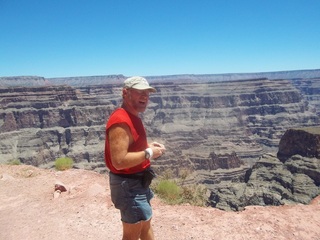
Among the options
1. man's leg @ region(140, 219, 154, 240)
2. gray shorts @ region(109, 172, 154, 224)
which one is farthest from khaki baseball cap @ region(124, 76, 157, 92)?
man's leg @ region(140, 219, 154, 240)

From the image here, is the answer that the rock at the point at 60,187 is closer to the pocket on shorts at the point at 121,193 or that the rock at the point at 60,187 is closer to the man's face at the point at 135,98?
the pocket on shorts at the point at 121,193

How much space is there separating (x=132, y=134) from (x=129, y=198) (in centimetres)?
80

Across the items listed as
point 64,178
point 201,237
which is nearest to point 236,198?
point 64,178

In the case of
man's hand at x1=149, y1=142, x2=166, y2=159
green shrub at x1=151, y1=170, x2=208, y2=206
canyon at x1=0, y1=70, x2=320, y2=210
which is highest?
man's hand at x1=149, y1=142, x2=166, y2=159

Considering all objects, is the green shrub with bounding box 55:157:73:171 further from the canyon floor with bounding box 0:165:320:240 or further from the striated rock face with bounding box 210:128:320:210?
the striated rock face with bounding box 210:128:320:210

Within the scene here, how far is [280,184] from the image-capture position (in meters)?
45.9

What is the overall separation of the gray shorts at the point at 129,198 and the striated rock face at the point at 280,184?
1327 inches

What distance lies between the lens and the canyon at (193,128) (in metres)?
56.0

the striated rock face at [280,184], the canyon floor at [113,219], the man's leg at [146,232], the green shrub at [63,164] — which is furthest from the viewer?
the striated rock face at [280,184]

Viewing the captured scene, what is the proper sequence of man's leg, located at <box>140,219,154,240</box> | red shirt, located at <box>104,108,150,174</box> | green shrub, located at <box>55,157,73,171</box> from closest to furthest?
red shirt, located at <box>104,108,150,174</box>, man's leg, located at <box>140,219,154,240</box>, green shrub, located at <box>55,157,73,171</box>

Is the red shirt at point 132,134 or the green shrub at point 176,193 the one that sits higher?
the red shirt at point 132,134

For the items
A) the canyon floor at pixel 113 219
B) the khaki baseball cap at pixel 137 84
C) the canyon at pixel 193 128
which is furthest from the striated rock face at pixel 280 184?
the khaki baseball cap at pixel 137 84

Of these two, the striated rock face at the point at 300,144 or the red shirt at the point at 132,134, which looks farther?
the striated rock face at the point at 300,144

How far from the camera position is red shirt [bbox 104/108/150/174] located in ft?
13.9
